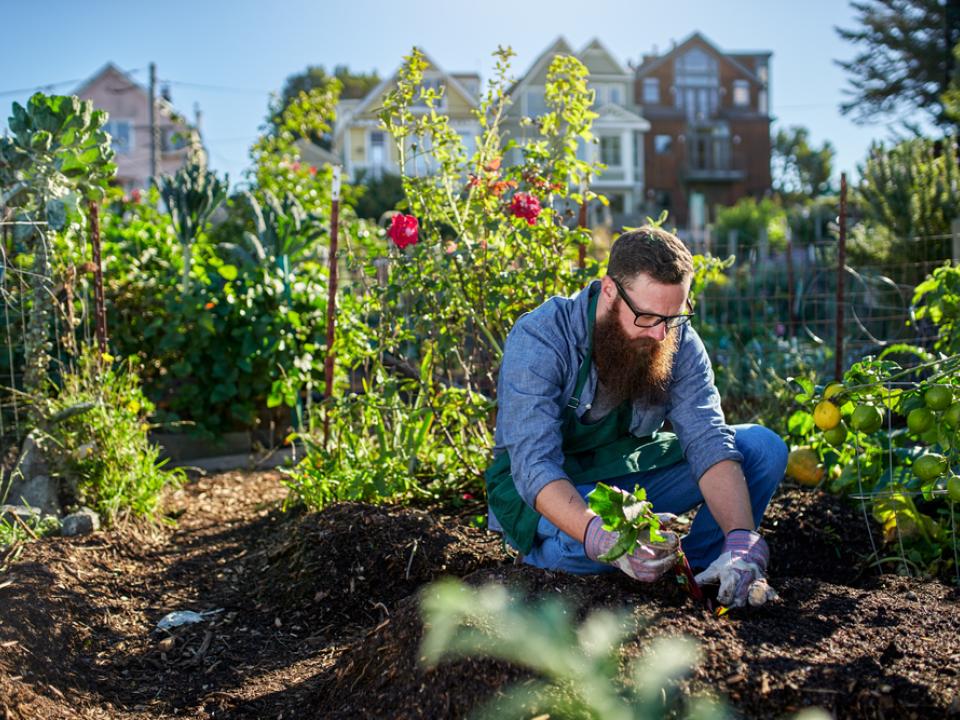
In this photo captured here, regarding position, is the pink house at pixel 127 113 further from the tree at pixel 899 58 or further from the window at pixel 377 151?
the tree at pixel 899 58

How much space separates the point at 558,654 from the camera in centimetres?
184

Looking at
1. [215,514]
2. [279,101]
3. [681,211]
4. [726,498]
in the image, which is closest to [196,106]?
[279,101]

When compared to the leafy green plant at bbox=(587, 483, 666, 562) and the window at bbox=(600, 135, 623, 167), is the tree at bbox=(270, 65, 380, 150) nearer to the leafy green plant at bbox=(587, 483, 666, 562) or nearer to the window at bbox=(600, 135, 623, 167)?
the window at bbox=(600, 135, 623, 167)

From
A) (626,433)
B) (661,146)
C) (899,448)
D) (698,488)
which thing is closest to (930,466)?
(698,488)

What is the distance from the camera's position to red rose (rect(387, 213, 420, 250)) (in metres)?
3.64

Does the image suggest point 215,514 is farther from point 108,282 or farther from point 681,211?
point 681,211

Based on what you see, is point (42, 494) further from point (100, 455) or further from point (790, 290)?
point (790, 290)

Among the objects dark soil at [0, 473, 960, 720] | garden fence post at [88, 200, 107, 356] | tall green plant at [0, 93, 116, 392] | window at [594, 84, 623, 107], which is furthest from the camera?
window at [594, 84, 623, 107]

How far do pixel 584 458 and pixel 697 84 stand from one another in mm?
38168

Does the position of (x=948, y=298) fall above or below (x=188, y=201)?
below

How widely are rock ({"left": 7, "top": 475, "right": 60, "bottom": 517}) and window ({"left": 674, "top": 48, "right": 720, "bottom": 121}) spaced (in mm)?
36757

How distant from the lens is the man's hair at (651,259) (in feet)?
7.83

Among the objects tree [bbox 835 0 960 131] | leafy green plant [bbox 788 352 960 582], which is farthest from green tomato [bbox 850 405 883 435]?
tree [bbox 835 0 960 131]

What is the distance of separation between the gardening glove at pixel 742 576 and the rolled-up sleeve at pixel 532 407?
17.4 inches
